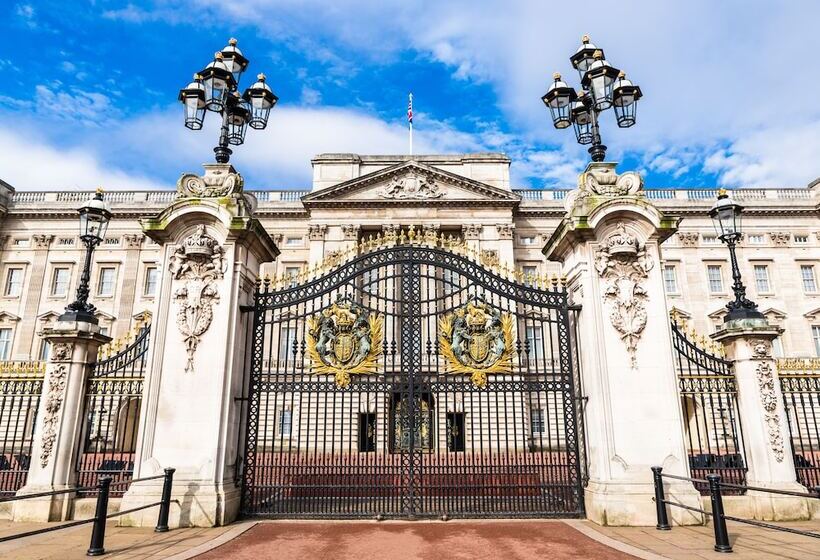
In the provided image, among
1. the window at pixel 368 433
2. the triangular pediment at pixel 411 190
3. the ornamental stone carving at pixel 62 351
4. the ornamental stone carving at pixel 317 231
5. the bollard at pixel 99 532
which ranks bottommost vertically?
the bollard at pixel 99 532

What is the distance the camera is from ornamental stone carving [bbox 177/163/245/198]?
33.8 feet

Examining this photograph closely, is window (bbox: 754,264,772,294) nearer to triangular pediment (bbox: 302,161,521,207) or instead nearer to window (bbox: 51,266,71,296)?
triangular pediment (bbox: 302,161,521,207)

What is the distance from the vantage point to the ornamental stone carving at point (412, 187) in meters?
38.1

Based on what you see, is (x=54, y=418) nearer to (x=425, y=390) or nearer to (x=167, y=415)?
(x=167, y=415)

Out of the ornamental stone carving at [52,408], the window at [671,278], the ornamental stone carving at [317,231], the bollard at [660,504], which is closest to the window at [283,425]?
the ornamental stone carving at [52,408]

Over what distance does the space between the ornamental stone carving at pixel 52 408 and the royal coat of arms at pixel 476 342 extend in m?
7.50

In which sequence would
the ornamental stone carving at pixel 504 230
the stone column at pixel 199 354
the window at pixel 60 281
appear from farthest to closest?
the window at pixel 60 281, the ornamental stone carving at pixel 504 230, the stone column at pixel 199 354

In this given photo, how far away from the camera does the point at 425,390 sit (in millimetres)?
10211

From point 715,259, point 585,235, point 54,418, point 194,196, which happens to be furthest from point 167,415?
point 715,259

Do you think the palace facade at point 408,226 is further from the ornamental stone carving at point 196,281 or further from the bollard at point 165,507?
the bollard at point 165,507

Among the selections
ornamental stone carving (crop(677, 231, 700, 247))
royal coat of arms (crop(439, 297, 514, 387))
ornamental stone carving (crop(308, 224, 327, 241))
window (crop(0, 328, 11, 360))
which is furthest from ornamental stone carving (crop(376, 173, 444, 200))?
window (crop(0, 328, 11, 360))

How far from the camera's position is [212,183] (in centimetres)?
1048

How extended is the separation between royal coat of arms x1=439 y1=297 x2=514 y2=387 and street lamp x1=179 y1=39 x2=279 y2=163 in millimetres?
6013

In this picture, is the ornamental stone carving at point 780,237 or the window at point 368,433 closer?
the window at point 368,433
